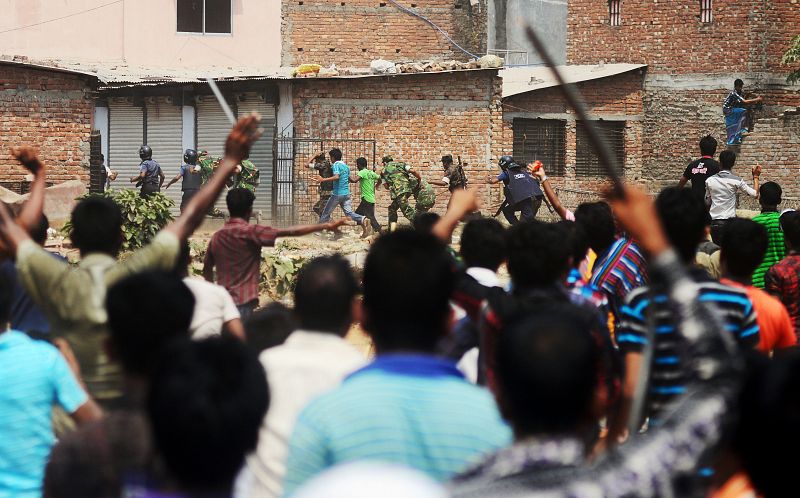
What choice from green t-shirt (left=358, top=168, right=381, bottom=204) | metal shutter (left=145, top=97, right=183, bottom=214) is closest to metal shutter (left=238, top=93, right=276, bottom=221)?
metal shutter (left=145, top=97, right=183, bottom=214)

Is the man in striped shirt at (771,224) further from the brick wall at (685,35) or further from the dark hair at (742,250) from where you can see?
the brick wall at (685,35)

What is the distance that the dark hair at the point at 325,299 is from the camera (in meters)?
3.78

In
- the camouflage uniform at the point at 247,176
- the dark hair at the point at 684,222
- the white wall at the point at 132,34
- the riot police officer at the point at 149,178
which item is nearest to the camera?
the dark hair at the point at 684,222

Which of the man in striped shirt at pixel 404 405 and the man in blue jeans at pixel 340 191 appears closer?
the man in striped shirt at pixel 404 405

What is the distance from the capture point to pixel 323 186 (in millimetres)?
21688

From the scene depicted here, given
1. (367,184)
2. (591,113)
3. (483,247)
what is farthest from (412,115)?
(483,247)

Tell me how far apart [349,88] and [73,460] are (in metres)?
20.8

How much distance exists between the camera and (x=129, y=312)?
319 centimetres

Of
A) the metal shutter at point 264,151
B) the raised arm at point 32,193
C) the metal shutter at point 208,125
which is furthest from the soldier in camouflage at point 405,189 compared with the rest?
the raised arm at point 32,193

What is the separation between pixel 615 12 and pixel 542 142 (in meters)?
4.40

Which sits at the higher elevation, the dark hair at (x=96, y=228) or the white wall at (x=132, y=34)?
the white wall at (x=132, y=34)

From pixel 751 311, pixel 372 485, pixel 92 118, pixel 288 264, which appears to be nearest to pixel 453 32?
pixel 92 118

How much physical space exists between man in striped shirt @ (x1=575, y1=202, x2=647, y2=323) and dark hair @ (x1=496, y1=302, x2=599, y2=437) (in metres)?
3.14

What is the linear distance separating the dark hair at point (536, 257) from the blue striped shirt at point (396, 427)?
62.5 inches
